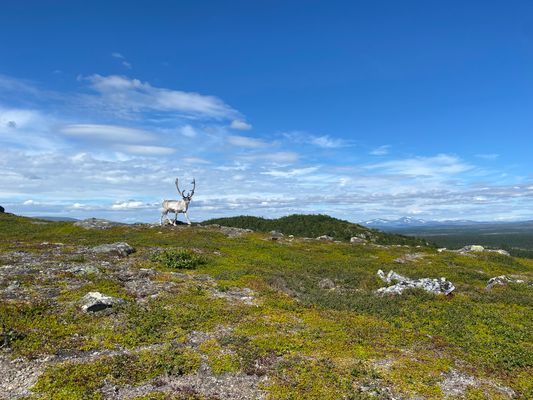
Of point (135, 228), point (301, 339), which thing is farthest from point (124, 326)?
point (135, 228)

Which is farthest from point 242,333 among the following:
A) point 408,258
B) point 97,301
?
point 408,258

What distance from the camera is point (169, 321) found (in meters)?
21.8

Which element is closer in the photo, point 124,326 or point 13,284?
point 124,326

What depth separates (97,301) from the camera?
75.5 ft

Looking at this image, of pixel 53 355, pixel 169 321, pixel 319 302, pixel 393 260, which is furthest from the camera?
pixel 393 260

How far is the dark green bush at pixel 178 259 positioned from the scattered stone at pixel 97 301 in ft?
37.2

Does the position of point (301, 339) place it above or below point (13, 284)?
below

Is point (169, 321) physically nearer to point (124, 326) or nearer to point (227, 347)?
point (124, 326)

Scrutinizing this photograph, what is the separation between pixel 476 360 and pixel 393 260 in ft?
110

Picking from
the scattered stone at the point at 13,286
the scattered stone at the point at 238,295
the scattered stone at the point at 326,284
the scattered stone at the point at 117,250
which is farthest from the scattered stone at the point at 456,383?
the scattered stone at the point at 117,250

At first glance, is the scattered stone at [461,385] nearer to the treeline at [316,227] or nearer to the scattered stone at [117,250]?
the scattered stone at [117,250]

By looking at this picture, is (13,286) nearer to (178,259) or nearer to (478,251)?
(178,259)

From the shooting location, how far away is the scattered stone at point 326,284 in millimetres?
33344

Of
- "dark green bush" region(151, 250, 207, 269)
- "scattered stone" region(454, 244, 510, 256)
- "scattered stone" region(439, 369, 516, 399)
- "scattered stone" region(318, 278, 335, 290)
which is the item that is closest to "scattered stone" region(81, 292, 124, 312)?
"dark green bush" region(151, 250, 207, 269)
